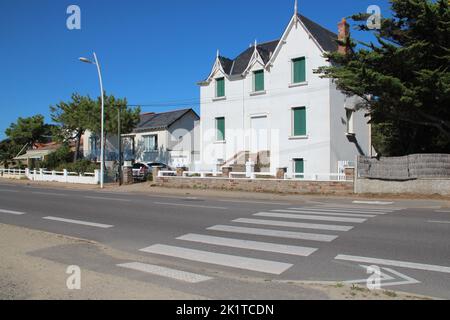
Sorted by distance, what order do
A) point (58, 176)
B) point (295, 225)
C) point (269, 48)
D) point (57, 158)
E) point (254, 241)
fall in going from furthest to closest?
point (57, 158) → point (58, 176) → point (269, 48) → point (295, 225) → point (254, 241)

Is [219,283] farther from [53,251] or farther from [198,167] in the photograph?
[198,167]

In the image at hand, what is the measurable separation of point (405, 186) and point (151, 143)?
2744cm

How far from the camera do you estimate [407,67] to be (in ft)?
61.4

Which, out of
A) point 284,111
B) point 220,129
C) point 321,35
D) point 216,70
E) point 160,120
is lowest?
point 220,129

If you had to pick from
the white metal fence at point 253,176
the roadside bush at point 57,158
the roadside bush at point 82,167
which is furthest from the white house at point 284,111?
the roadside bush at point 57,158

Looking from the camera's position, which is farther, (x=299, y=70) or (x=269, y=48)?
(x=269, y=48)

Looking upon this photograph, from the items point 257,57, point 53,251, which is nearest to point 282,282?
point 53,251

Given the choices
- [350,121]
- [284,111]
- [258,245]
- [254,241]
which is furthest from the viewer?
[350,121]

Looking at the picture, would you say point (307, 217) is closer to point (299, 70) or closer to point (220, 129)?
point (299, 70)

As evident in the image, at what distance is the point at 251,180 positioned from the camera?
77.9 feet

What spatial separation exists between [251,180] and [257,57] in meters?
10.0

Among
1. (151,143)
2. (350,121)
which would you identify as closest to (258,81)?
(350,121)

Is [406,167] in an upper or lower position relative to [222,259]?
upper

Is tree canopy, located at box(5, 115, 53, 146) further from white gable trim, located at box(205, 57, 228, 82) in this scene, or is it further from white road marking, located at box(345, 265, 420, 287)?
white road marking, located at box(345, 265, 420, 287)
